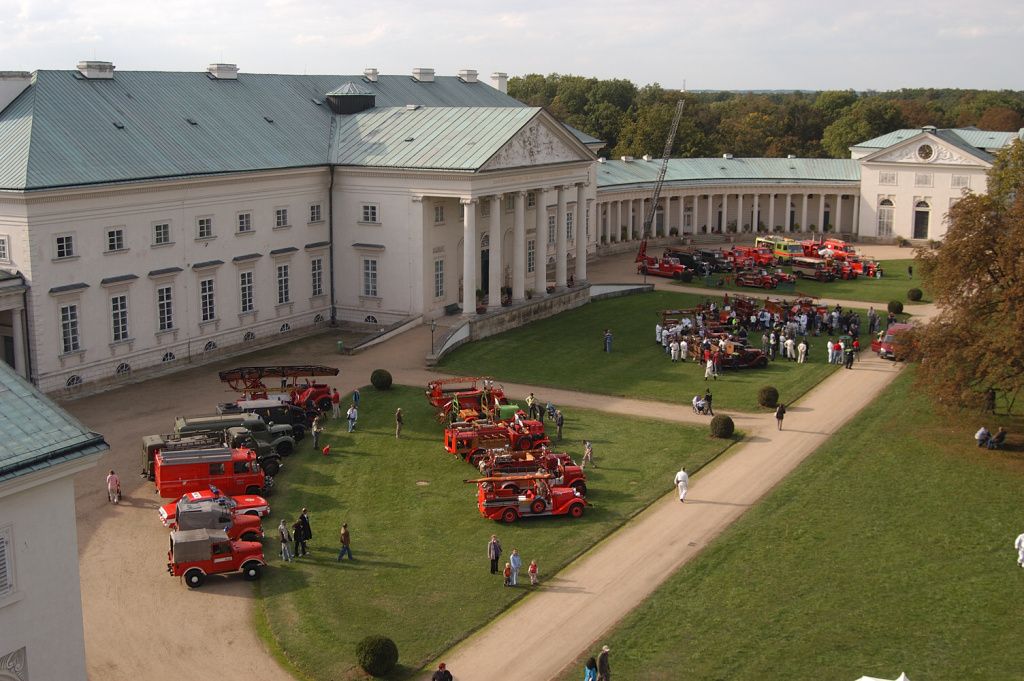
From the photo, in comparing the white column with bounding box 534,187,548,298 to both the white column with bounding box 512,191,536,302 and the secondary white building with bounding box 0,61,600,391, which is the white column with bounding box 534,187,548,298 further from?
the white column with bounding box 512,191,536,302

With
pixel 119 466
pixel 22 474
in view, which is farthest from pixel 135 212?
pixel 22 474

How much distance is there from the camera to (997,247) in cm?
4147

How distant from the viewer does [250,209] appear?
56625 mm

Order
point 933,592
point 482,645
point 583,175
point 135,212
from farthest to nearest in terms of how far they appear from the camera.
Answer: point 583,175
point 135,212
point 933,592
point 482,645

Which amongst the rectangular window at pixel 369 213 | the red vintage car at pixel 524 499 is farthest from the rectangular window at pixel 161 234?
the red vintage car at pixel 524 499

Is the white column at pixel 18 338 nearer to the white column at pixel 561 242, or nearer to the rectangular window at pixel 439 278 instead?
the rectangular window at pixel 439 278

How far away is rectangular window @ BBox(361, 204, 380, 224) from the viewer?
202ft

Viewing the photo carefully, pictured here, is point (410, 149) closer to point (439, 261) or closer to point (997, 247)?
point (439, 261)

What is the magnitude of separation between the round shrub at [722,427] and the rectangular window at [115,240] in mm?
26485

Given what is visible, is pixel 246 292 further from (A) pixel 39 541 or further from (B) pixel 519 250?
(A) pixel 39 541

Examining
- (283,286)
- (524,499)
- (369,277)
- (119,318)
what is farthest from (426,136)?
(524,499)

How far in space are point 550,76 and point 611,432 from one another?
144m

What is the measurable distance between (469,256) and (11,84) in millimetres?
23281

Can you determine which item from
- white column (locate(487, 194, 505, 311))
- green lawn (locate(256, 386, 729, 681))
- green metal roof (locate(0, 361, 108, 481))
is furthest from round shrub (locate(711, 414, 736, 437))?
green metal roof (locate(0, 361, 108, 481))
